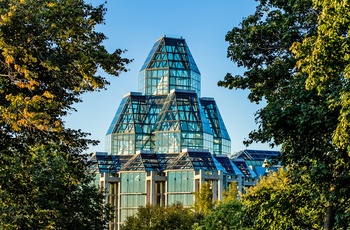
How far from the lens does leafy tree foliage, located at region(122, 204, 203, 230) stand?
68562mm

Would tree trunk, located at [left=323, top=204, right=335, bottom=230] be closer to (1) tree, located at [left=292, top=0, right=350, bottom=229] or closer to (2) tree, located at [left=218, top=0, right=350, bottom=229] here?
(2) tree, located at [left=218, top=0, right=350, bottom=229]

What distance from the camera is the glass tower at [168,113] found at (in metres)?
116

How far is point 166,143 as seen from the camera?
379 feet

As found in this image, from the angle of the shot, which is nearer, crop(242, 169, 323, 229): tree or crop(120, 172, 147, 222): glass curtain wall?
crop(242, 169, 323, 229): tree

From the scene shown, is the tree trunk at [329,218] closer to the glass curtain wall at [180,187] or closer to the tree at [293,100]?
the tree at [293,100]

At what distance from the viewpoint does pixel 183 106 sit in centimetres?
11694

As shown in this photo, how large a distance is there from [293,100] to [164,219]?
52.7 m

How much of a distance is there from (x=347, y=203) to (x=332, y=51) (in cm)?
670

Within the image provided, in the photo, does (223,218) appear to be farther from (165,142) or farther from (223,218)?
(165,142)

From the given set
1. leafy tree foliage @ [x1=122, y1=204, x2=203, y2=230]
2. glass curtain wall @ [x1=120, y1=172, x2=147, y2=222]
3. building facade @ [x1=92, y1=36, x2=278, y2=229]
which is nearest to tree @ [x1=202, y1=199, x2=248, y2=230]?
leafy tree foliage @ [x1=122, y1=204, x2=203, y2=230]

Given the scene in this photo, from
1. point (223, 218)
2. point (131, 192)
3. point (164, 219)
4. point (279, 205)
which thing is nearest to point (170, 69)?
point (131, 192)

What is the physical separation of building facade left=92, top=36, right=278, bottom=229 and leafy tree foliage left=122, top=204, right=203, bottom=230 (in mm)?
32008

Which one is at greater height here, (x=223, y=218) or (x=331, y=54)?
(x=331, y=54)

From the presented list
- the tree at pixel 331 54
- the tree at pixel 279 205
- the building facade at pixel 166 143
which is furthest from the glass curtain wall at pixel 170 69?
the tree at pixel 331 54
